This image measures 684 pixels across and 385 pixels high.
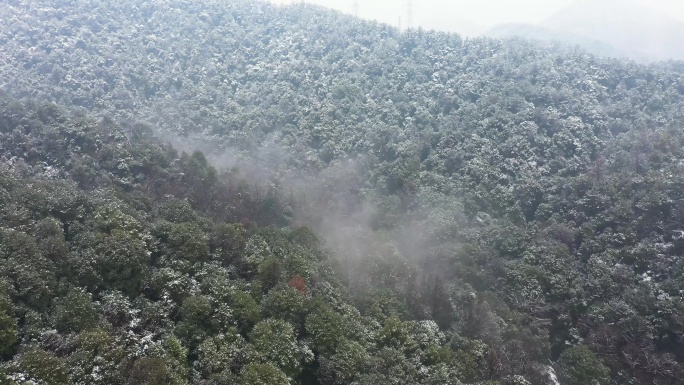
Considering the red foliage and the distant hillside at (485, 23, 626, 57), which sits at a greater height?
→ the distant hillside at (485, 23, 626, 57)

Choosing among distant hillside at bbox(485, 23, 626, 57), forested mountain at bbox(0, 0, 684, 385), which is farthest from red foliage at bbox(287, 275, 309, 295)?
distant hillside at bbox(485, 23, 626, 57)

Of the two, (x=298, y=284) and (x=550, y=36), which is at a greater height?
(x=550, y=36)

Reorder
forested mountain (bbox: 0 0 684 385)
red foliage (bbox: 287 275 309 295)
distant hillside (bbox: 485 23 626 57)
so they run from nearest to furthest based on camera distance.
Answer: forested mountain (bbox: 0 0 684 385), red foliage (bbox: 287 275 309 295), distant hillside (bbox: 485 23 626 57)

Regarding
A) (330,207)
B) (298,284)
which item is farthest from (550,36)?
(298,284)

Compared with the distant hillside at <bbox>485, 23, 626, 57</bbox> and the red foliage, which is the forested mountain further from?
the distant hillside at <bbox>485, 23, 626, 57</bbox>

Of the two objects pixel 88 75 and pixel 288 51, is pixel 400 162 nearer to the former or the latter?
pixel 288 51

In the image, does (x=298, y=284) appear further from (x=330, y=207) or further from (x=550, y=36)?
(x=550, y=36)

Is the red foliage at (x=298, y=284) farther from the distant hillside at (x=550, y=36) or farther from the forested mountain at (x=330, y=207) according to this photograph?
the distant hillside at (x=550, y=36)
